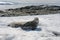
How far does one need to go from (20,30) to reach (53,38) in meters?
0.95

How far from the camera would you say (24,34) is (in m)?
4.61

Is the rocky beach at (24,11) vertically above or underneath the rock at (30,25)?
underneath

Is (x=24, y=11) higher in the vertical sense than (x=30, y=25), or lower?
lower

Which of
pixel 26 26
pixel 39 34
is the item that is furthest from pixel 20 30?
pixel 39 34

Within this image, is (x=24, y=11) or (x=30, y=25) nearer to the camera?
(x=30, y=25)

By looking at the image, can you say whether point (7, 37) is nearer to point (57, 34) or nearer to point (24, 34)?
point (24, 34)

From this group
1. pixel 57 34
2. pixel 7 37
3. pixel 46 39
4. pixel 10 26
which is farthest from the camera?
pixel 10 26

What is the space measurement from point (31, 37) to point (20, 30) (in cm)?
68

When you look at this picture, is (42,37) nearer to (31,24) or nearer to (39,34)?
(39,34)

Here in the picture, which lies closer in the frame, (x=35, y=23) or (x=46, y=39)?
(x=46, y=39)

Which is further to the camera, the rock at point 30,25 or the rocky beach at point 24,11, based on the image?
the rocky beach at point 24,11

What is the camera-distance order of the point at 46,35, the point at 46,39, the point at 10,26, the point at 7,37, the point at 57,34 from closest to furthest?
1. the point at 7,37
2. the point at 46,39
3. the point at 46,35
4. the point at 57,34
5. the point at 10,26

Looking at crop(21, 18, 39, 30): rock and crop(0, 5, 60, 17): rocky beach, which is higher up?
crop(21, 18, 39, 30): rock

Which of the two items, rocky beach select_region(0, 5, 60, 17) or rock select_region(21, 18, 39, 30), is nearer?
rock select_region(21, 18, 39, 30)
